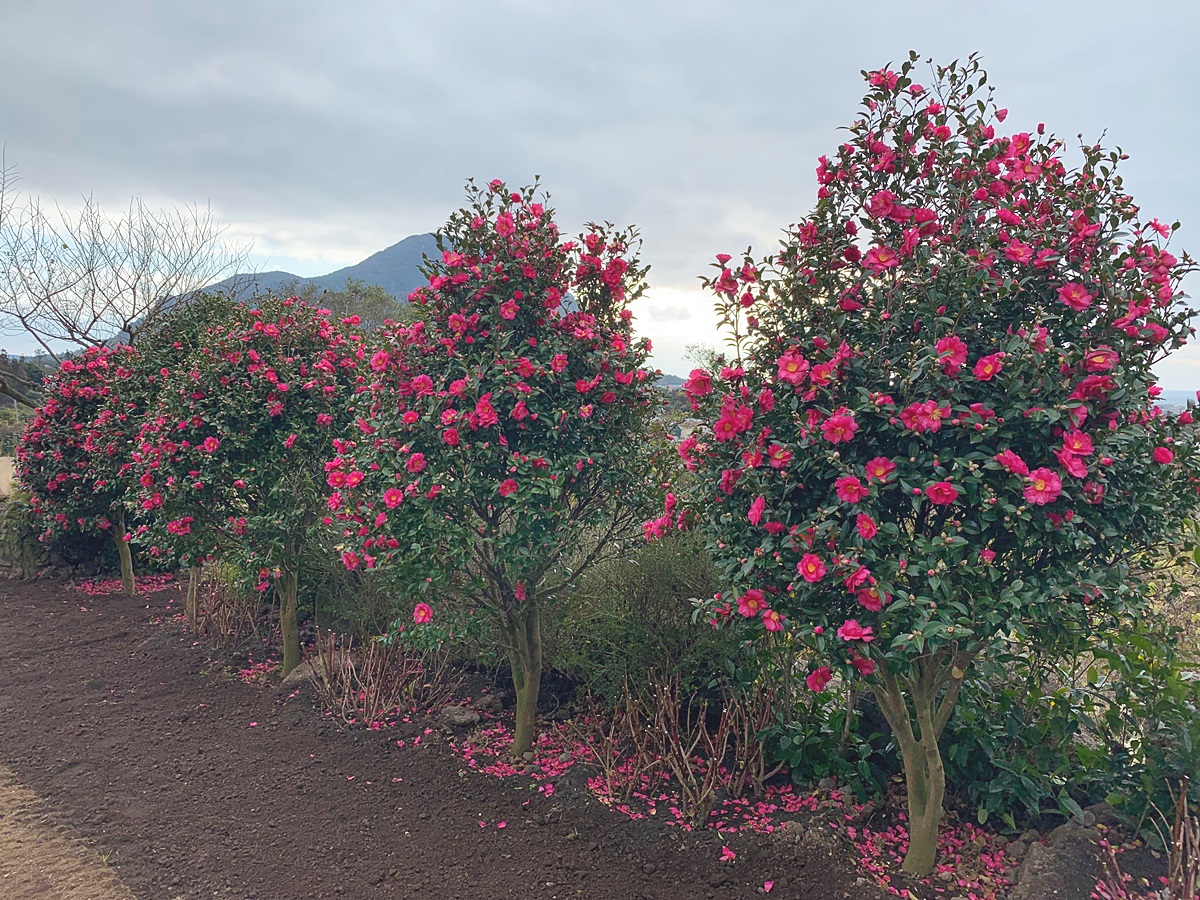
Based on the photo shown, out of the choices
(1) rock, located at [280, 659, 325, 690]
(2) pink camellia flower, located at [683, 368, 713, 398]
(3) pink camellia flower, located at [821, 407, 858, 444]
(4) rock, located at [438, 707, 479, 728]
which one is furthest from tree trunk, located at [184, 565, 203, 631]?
(3) pink camellia flower, located at [821, 407, 858, 444]

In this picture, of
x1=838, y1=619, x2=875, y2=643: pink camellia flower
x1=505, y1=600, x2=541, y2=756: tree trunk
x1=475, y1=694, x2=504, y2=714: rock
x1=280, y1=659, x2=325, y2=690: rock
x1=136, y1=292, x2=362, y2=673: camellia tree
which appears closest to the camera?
x1=838, y1=619, x2=875, y2=643: pink camellia flower

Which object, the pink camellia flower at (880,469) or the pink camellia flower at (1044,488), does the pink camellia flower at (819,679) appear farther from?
the pink camellia flower at (1044,488)

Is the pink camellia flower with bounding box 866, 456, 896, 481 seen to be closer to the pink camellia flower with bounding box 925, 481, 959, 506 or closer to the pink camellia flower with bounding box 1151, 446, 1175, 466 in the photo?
the pink camellia flower with bounding box 925, 481, 959, 506

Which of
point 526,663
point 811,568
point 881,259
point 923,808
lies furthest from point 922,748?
point 526,663

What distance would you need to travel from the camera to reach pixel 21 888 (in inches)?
104

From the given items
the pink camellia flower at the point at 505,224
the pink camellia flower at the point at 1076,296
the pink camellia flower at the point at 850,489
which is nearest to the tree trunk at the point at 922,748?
the pink camellia flower at the point at 850,489

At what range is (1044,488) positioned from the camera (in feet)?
6.02

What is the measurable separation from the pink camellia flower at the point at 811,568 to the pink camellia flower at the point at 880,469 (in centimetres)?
27

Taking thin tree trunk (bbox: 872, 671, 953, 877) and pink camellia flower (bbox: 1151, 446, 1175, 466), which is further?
thin tree trunk (bbox: 872, 671, 953, 877)

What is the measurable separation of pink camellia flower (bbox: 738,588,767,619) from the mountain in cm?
194

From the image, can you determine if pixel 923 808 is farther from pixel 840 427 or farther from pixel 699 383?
pixel 699 383

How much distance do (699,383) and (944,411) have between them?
29.7 inches

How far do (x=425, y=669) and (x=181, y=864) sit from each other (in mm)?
1711

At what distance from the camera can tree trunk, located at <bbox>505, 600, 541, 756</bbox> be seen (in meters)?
3.49
